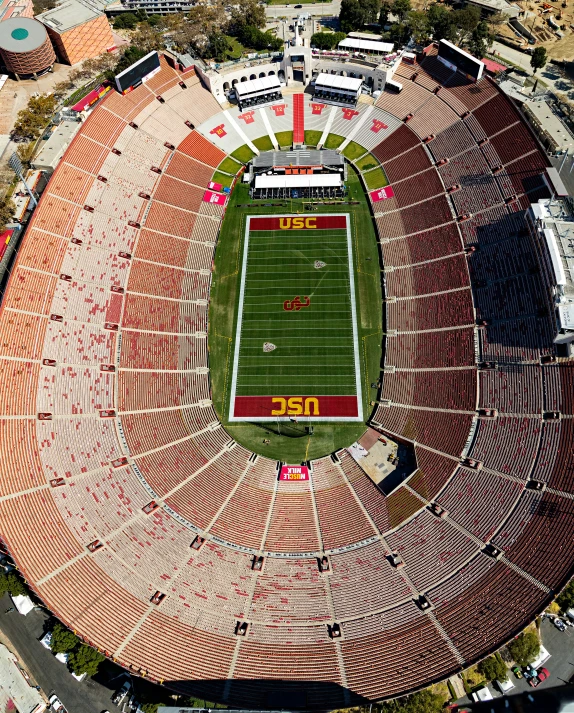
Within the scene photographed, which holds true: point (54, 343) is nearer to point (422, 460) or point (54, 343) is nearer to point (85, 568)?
point (85, 568)

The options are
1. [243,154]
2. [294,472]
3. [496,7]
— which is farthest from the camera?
[496,7]

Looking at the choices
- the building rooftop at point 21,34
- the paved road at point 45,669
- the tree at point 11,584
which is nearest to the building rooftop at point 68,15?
the building rooftop at point 21,34

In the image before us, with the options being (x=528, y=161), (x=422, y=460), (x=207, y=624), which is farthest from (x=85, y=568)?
A: (x=528, y=161)

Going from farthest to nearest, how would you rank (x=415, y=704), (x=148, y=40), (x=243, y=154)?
1. (x=148, y=40)
2. (x=243, y=154)
3. (x=415, y=704)

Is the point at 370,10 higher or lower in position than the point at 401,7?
higher

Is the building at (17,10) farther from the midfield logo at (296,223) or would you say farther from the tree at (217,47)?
the midfield logo at (296,223)

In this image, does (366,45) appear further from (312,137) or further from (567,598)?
(567,598)

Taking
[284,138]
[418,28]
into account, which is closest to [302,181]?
[284,138]
